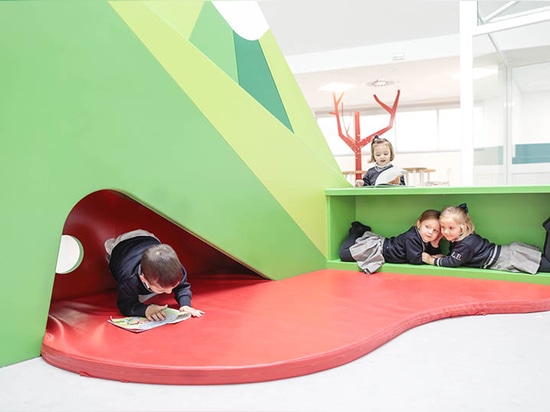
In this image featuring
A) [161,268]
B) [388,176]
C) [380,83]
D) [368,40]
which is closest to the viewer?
[161,268]

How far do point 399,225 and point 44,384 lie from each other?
97.8 inches

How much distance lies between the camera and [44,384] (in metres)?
1.39

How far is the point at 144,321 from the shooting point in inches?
73.5

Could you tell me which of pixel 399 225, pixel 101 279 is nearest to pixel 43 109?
pixel 101 279

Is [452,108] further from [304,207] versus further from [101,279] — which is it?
[101,279]

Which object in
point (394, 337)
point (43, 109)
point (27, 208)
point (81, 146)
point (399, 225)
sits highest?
point (43, 109)

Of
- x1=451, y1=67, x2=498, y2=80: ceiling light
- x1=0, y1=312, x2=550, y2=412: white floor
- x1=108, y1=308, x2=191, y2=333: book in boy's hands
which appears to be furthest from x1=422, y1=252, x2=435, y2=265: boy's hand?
x1=451, y1=67, x2=498, y2=80: ceiling light

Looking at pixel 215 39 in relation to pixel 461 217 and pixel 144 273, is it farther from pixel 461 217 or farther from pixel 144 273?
pixel 461 217

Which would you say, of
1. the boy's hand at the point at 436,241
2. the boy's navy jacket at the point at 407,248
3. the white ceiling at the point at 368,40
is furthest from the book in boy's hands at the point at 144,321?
the white ceiling at the point at 368,40

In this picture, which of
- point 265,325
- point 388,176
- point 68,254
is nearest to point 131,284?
point 265,325

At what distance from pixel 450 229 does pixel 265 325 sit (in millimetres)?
1538

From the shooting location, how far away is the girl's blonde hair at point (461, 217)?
290 cm

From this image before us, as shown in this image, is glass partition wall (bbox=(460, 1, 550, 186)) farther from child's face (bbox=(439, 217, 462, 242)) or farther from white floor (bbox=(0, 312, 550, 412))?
white floor (bbox=(0, 312, 550, 412))

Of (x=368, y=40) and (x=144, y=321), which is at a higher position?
(x=368, y=40)
